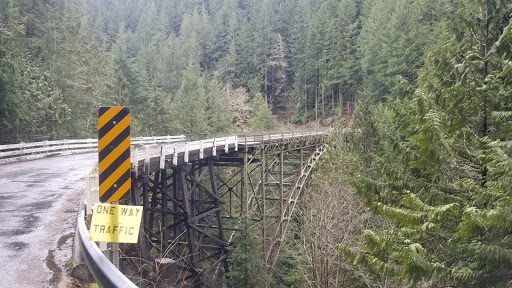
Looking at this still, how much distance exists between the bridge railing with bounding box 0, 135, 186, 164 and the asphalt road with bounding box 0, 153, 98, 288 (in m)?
4.37

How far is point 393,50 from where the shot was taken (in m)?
40.4

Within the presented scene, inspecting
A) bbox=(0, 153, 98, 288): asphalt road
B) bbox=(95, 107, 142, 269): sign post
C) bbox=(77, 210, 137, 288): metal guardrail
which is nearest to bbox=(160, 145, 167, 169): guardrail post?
bbox=(0, 153, 98, 288): asphalt road

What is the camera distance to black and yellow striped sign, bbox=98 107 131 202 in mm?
3707

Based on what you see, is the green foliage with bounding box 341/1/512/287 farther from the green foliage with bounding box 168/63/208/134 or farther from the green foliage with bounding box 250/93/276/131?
the green foliage with bounding box 250/93/276/131

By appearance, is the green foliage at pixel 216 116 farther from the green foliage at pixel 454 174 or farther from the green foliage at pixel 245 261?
the green foliage at pixel 454 174

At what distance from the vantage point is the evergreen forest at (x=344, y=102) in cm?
615

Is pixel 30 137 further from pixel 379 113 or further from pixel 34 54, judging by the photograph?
pixel 379 113

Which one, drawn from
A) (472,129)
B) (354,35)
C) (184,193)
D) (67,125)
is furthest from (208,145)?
(354,35)

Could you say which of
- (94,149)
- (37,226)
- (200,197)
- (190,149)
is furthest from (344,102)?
(37,226)

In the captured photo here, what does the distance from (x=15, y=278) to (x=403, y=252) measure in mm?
4922

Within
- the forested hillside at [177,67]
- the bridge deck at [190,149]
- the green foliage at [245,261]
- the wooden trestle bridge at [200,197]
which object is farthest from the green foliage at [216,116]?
the green foliage at [245,261]

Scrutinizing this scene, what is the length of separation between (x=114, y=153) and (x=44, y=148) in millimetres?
18674

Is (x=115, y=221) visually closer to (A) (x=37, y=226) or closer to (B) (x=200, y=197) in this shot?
(A) (x=37, y=226)

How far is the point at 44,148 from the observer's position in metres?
20.0
